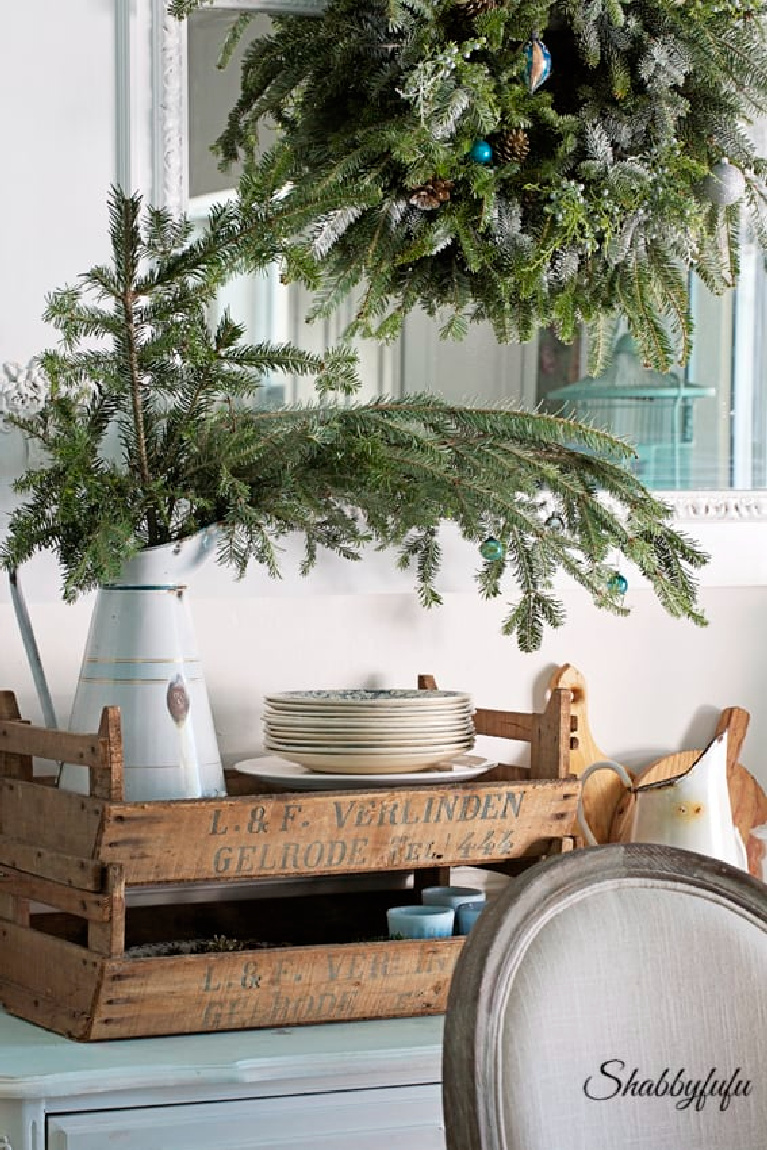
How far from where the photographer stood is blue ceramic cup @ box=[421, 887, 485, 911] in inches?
56.9

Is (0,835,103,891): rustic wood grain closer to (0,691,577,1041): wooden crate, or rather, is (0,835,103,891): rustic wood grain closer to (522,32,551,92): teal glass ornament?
(0,691,577,1041): wooden crate

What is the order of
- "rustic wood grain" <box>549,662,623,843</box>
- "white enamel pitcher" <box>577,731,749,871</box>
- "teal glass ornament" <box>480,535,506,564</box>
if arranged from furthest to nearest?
"rustic wood grain" <box>549,662,623,843</box>, "white enamel pitcher" <box>577,731,749,871</box>, "teal glass ornament" <box>480,535,506,564</box>

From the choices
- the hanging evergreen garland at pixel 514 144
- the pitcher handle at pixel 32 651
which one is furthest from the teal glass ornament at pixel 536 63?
the pitcher handle at pixel 32 651

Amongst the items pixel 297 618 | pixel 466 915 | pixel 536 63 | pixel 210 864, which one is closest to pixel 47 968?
pixel 210 864

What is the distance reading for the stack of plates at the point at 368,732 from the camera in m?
1.34

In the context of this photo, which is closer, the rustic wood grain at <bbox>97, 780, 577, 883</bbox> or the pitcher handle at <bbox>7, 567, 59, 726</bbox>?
the rustic wood grain at <bbox>97, 780, 577, 883</bbox>

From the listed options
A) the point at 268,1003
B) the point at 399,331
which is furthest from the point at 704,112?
the point at 268,1003

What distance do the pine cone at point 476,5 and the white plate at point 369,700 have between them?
0.68 metres

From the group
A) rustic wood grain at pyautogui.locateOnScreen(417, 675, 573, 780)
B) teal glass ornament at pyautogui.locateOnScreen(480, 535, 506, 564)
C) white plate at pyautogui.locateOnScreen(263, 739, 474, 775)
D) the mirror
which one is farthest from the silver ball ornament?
white plate at pyautogui.locateOnScreen(263, 739, 474, 775)

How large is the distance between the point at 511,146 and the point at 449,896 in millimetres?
764

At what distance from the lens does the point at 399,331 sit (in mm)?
1587

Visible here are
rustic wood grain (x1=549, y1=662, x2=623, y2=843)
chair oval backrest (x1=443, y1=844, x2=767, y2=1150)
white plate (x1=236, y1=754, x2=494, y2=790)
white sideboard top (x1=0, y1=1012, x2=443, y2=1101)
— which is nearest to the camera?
chair oval backrest (x1=443, y1=844, x2=767, y2=1150)

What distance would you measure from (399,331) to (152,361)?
1.32 ft

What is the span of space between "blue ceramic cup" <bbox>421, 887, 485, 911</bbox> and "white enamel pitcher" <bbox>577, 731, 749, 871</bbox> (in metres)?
0.17
